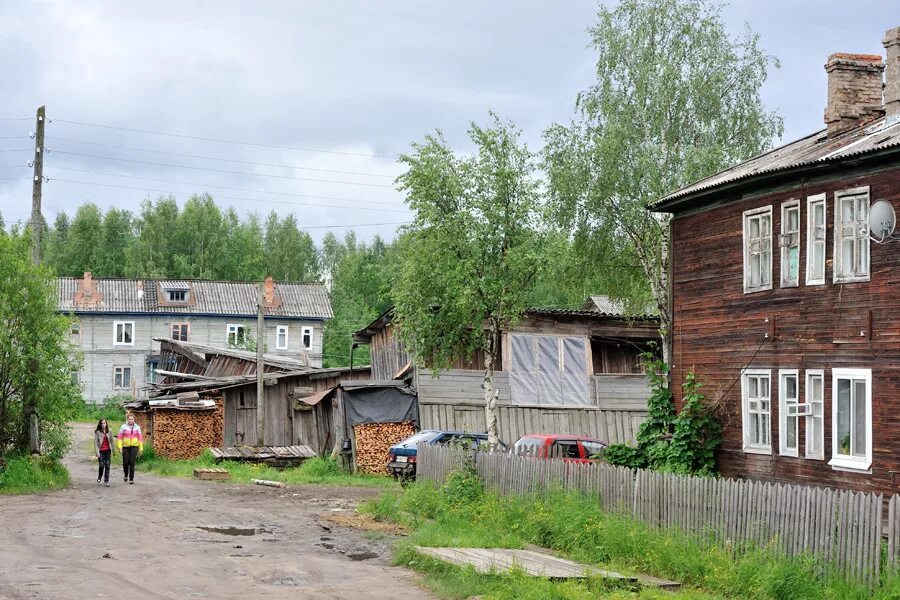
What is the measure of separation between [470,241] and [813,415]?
12.4 metres

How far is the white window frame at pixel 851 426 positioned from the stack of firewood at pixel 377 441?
17.8 metres

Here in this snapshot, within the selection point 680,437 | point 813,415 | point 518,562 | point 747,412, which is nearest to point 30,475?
point 680,437

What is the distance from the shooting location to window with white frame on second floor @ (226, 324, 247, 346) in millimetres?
68188

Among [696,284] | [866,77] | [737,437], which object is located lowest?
[737,437]

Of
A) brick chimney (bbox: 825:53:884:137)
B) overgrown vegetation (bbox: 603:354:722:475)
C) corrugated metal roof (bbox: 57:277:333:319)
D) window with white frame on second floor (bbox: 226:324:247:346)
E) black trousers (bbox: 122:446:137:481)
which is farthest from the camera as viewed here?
window with white frame on second floor (bbox: 226:324:247:346)

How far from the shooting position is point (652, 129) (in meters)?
33.9

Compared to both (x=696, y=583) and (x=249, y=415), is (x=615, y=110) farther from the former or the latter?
(x=696, y=583)

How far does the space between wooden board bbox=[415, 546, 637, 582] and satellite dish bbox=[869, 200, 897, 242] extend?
23.9 feet

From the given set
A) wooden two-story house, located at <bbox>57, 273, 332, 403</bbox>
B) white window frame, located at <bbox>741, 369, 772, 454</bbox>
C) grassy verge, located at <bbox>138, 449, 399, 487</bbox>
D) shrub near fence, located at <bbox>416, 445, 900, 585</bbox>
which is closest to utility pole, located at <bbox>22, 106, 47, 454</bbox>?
grassy verge, located at <bbox>138, 449, 399, 487</bbox>

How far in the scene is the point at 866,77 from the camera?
22312 mm

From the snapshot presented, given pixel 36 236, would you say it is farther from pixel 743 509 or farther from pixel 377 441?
pixel 743 509

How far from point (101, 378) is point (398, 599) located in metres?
57.4

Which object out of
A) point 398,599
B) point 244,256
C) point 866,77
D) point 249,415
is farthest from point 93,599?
point 244,256

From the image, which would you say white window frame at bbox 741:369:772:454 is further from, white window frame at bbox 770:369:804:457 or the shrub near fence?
the shrub near fence
